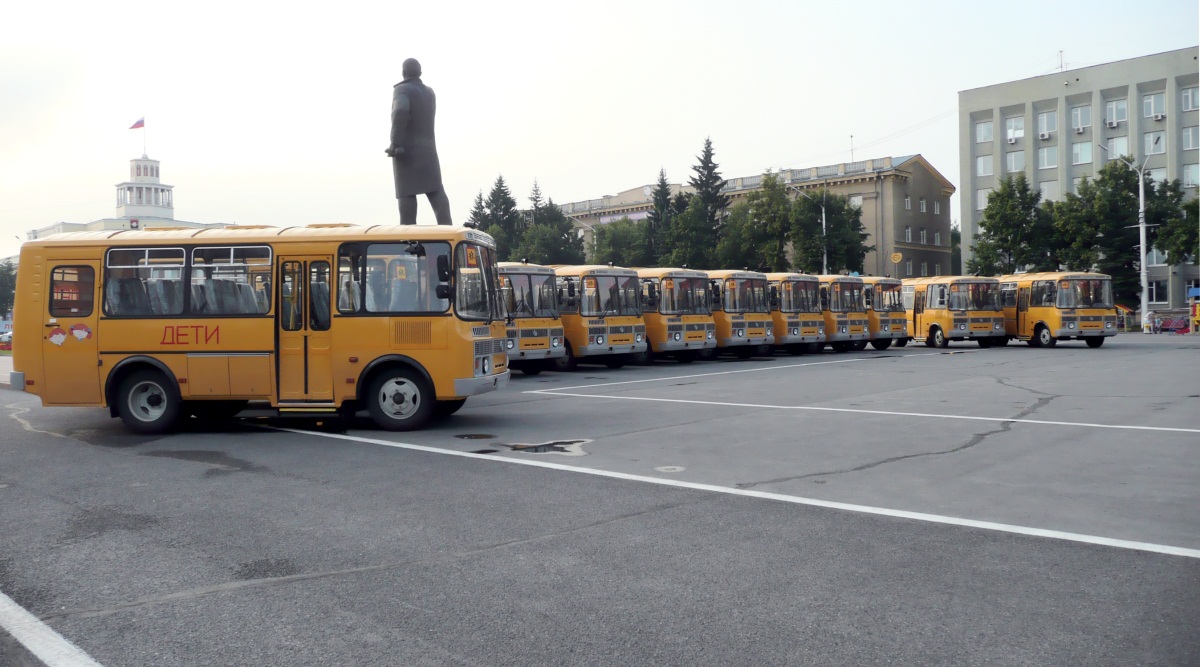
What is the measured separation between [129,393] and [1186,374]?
20.4 m

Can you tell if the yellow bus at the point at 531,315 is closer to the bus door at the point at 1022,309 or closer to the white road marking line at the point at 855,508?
the white road marking line at the point at 855,508

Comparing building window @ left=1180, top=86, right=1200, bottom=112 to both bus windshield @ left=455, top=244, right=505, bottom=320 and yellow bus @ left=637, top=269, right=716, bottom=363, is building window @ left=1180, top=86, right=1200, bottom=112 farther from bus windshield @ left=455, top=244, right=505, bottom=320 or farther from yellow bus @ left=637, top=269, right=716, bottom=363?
bus windshield @ left=455, top=244, right=505, bottom=320

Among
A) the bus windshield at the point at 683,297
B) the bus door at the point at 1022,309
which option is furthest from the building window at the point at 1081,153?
the bus windshield at the point at 683,297

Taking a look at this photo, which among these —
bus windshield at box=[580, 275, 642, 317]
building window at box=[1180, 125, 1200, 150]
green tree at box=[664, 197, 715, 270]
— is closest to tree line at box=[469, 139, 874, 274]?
green tree at box=[664, 197, 715, 270]

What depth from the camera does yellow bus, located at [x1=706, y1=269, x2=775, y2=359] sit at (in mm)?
31297

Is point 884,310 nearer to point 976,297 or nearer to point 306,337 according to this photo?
point 976,297

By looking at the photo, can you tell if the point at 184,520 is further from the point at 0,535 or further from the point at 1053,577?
the point at 1053,577

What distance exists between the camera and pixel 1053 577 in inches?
217

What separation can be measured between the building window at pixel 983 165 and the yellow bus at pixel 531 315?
2477 inches

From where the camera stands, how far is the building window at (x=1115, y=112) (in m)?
70.9

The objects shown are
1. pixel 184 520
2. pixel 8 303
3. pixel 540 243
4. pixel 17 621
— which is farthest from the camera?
pixel 8 303

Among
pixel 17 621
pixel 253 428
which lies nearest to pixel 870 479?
pixel 17 621

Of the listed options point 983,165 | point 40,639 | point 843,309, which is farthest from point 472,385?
point 983,165

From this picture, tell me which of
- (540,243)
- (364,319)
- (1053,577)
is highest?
(540,243)
